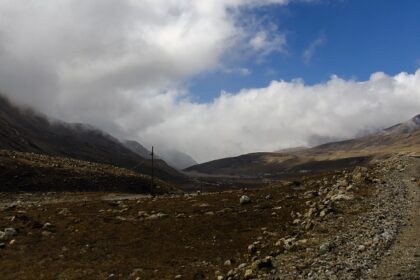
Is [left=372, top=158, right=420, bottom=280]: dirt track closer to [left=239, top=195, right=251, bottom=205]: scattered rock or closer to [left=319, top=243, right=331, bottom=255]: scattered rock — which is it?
[left=319, top=243, right=331, bottom=255]: scattered rock

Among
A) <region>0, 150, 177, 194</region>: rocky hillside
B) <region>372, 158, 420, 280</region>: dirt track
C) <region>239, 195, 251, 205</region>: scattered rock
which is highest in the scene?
<region>0, 150, 177, 194</region>: rocky hillside

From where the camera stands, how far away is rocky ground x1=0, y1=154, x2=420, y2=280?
28188 millimetres

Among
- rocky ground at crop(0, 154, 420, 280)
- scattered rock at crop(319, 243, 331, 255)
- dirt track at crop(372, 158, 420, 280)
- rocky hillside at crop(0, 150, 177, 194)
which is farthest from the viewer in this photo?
rocky hillside at crop(0, 150, 177, 194)

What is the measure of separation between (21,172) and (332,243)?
233 ft

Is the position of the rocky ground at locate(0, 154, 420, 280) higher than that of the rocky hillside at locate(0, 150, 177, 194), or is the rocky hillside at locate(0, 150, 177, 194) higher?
the rocky hillside at locate(0, 150, 177, 194)

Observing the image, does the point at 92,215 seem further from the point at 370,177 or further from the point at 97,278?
the point at 370,177

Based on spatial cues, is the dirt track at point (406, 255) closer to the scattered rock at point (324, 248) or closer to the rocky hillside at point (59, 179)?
the scattered rock at point (324, 248)

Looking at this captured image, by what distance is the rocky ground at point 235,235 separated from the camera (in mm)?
28188

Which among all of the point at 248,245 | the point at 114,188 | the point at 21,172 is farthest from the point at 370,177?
the point at 21,172

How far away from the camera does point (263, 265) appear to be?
27969 millimetres

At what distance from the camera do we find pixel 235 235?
124ft

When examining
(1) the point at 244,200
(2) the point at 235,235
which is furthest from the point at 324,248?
(1) the point at 244,200

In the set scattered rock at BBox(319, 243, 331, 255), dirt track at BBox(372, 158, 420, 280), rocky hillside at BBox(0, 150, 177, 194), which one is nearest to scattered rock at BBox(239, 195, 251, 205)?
dirt track at BBox(372, 158, 420, 280)

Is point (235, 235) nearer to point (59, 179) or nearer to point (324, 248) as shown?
point (324, 248)
